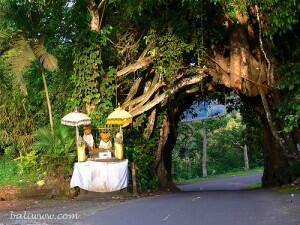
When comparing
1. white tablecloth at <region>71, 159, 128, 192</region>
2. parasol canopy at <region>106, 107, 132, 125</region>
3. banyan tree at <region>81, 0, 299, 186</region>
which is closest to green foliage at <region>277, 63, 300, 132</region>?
banyan tree at <region>81, 0, 299, 186</region>

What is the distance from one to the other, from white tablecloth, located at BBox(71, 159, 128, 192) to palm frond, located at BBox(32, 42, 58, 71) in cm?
437

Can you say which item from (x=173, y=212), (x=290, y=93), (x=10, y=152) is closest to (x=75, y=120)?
(x=173, y=212)

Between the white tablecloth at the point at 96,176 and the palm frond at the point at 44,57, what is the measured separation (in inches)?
172

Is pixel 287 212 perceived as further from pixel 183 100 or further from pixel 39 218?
pixel 183 100

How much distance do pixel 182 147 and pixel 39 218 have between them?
1268 inches

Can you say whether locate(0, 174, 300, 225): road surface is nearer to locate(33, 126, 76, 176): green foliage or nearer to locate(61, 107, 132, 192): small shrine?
locate(61, 107, 132, 192): small shrine

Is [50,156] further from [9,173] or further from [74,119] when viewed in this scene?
[9,173]

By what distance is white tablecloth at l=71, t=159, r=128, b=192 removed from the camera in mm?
15391

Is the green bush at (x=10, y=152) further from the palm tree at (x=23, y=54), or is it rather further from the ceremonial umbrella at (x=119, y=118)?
the ceremonial umbrella at (x=119, y=118)

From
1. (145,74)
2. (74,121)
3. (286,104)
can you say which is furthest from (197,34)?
(74,121)

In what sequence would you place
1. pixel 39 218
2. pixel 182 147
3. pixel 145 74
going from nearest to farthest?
1. pixel 39 218
2. pixel 145 74
3. pixel 182 147

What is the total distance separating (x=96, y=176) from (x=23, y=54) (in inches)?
213

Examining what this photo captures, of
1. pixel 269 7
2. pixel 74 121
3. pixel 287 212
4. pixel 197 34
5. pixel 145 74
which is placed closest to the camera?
pixel 287 212

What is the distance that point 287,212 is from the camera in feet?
32.7
